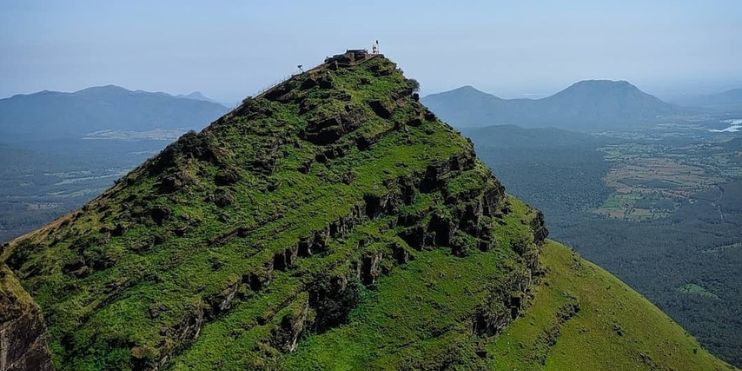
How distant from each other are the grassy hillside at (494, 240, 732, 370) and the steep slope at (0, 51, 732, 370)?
10.3 ft

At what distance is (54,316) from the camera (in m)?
42.1

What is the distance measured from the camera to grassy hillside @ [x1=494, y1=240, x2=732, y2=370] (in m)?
62.5

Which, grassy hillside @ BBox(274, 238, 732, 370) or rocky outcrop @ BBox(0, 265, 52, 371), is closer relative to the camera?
rocky outcrop @ BBox(0, 265, 52, 371)

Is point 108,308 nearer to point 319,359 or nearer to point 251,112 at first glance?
point 319,359

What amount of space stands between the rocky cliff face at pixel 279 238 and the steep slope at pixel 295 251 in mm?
164

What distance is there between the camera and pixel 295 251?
53750 mm

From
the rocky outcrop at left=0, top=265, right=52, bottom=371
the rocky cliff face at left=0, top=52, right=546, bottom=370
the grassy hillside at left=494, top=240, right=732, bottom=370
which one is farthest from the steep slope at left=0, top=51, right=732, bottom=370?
the rocky outcrop at left=0, top=265, right=52, bottom=371

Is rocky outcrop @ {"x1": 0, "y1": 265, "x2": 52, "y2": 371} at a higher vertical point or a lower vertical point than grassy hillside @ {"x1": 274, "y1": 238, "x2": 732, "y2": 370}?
higher

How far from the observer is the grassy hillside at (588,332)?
205ft

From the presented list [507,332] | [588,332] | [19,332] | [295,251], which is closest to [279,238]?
[295,251]

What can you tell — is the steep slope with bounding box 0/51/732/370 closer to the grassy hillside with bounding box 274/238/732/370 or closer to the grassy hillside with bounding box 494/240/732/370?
the grassy hillside with bounding box 274/238/732/370

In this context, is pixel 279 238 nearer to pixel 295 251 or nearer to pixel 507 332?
pixel 295 251

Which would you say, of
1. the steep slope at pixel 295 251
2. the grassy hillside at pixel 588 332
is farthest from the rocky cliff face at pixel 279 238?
the grassy hillside at pixel 588 332

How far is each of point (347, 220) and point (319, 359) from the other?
15.3m
